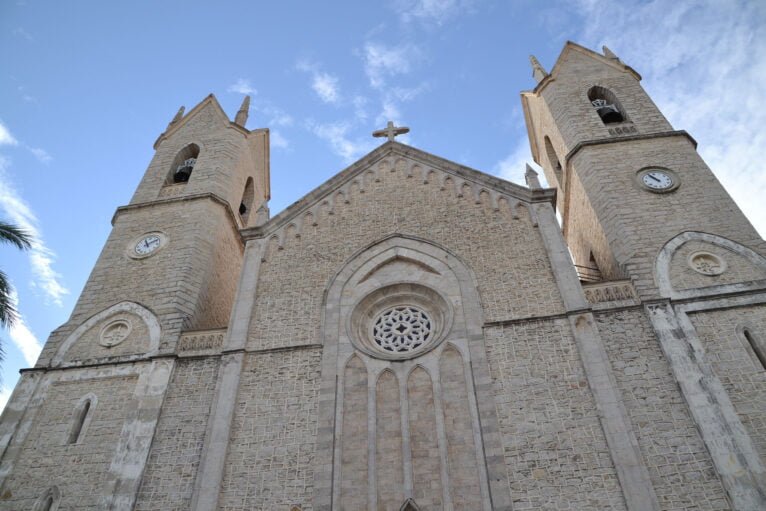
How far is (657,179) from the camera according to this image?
15.1 m

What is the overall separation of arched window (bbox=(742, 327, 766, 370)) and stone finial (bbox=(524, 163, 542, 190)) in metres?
6.02

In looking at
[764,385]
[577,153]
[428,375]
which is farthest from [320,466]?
[577,153]

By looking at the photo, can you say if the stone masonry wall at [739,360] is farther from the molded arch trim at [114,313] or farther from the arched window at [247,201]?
the arched window at [247,201]

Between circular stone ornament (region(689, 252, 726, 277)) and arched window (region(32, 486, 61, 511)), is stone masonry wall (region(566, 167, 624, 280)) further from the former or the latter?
arched window (region(32, 486, 61, 511))

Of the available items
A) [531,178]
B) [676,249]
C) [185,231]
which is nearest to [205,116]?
[185,231]

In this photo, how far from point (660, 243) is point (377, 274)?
682 cm

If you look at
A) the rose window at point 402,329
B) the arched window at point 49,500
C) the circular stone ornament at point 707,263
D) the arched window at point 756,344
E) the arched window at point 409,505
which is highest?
the circular stone ornament at point 707,263

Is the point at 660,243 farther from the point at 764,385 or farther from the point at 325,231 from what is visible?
the point at 325,231

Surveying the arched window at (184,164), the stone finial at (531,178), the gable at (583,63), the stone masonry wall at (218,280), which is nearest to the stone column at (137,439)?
the stone masonry wall at (218,280)

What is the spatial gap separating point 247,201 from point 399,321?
34.9 feet

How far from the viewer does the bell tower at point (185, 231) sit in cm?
1448

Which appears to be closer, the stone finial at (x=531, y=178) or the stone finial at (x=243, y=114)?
the stone finial at (x=531, y=178)

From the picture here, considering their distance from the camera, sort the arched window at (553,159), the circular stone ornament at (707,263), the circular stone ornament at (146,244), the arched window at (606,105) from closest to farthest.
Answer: the circular stone ornament at (707,263)
the circular stone ornament at (146,244)
the arched window at (606,105)
the arched window at (553,159)

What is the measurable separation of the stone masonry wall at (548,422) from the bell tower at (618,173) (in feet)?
8.81
